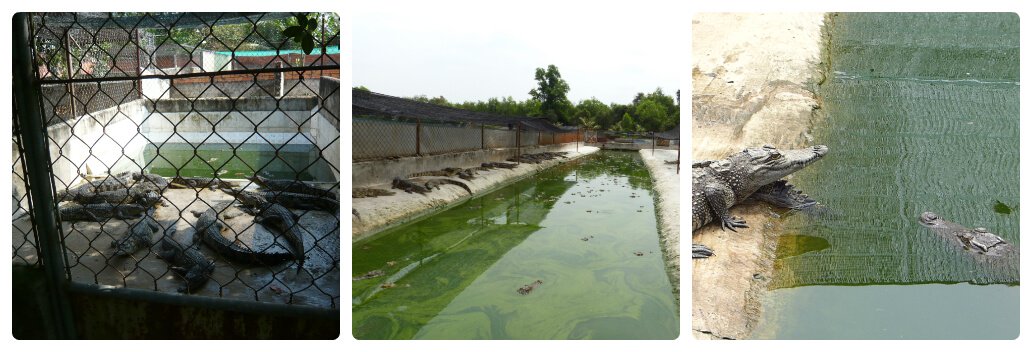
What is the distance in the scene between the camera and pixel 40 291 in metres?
1.31

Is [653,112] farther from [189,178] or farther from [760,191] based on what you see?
[189,178]

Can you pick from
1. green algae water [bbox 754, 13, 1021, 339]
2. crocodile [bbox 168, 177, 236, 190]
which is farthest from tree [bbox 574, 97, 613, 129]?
crocodile [bbox 168, 177, 236, 190]

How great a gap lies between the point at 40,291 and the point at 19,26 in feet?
2.13

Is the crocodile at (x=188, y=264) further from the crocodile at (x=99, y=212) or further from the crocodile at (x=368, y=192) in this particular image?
the crocodile at (x=368, y=192)

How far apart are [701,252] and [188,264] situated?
2.11 meters

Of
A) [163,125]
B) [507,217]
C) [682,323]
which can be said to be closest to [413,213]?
[507,217]

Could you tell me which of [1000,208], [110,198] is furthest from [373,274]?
[1000,208]

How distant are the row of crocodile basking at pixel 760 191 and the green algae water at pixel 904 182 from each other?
0.19 feet

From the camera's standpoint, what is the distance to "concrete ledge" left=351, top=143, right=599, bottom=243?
3.26 meters

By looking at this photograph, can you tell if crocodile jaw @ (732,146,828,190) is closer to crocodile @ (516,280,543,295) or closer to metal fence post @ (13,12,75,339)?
crocodile @ (516,280,543,295)

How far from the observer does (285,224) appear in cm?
293

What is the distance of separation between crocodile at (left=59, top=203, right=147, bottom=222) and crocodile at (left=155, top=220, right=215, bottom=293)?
1.06 m

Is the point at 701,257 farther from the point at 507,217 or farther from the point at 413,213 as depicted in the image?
the point at 413,213

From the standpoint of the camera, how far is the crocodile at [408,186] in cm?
485
